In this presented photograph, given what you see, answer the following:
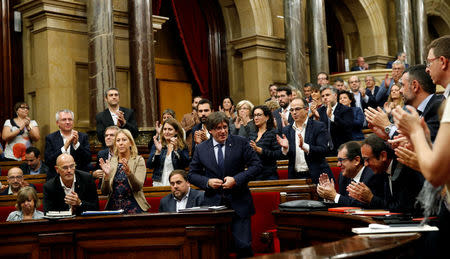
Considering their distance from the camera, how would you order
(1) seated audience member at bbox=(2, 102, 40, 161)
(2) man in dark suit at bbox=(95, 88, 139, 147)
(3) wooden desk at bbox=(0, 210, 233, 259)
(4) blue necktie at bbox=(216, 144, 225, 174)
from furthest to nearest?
(1) seated audience member at bbox=(2, 102, 40, 161)
(2) man in dark suit at bbox=(95, 88, 139, 147)
(4) blue necktie at bbox=(216, 144, 225, 174)
(3) wooden desk at bbox=(0, 210, 233, 259)

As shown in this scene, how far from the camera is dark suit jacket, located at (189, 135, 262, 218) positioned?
4.17 m

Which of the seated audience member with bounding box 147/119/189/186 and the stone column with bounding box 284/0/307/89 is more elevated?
the stone column with bounding box 284/0/307/89

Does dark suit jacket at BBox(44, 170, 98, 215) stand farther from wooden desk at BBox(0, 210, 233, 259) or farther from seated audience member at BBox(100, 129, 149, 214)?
wooden desk at BBox(0, 210, 233, 259)

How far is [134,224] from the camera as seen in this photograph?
12.2ft

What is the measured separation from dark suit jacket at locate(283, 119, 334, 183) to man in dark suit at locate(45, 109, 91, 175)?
1.99 metres

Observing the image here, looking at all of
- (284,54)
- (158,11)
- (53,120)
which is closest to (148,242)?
(53,120)

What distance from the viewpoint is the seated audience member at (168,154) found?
524cm

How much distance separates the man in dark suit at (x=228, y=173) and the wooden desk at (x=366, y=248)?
1879mm

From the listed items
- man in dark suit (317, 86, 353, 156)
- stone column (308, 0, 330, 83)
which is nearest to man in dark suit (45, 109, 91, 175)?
man in dark suit (317, 86, 353, 156)

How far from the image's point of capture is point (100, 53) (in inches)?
295

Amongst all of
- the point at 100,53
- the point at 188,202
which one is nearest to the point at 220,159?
the point at 188,202

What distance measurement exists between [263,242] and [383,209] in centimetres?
104

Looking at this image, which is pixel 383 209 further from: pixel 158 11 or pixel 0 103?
pixel 158 11

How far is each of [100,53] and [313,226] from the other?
484cm
